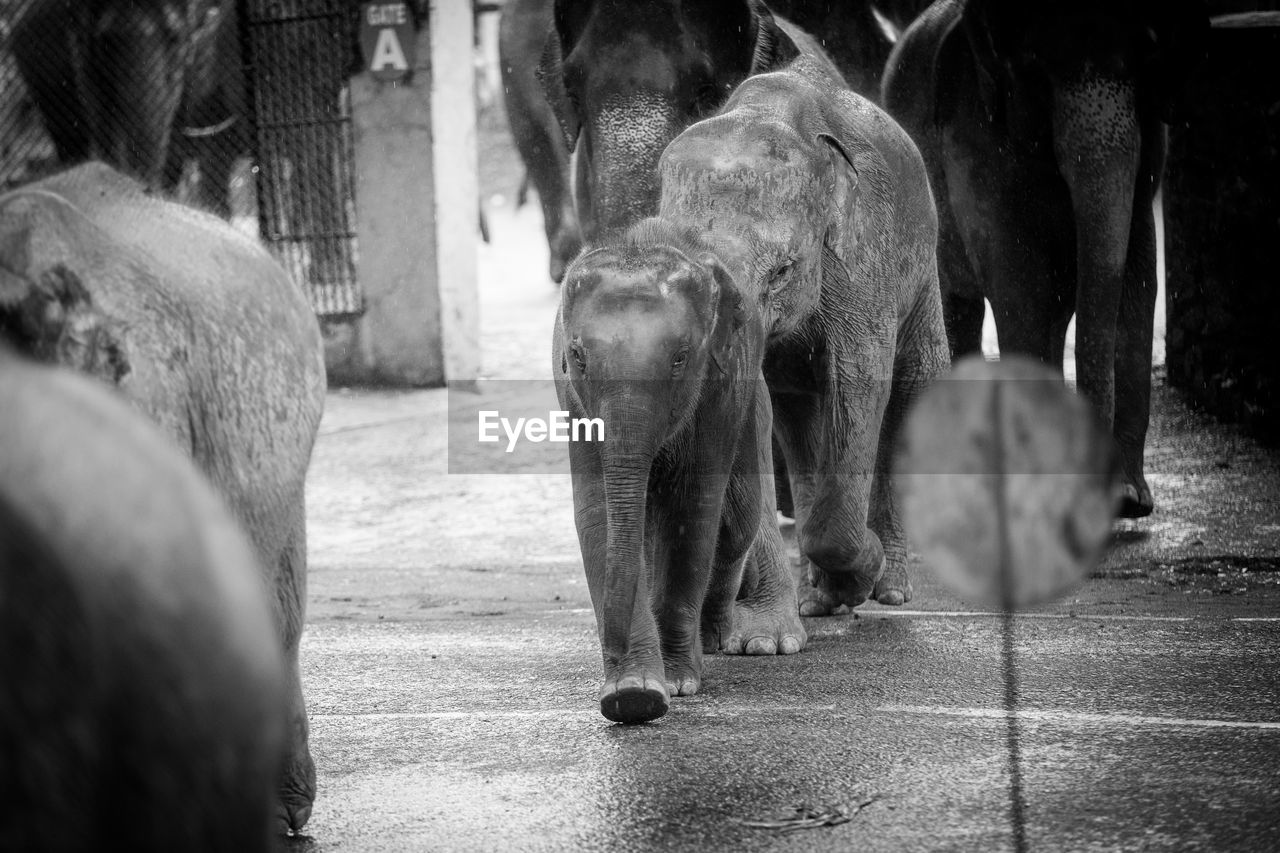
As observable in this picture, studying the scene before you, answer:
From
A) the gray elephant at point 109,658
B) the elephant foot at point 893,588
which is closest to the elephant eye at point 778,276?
the elephant foot at point 893,588

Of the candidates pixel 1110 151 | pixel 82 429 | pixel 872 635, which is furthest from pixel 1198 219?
pixel 82 429

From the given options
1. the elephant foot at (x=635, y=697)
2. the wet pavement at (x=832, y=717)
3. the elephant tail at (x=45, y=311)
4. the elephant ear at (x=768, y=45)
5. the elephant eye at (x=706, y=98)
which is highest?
the elephant ear at (x=768, y=45)

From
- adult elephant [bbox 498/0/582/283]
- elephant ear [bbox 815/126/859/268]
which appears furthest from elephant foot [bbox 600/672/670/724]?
adult elephant [bbox 498/0/582/283]

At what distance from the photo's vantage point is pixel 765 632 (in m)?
4.94

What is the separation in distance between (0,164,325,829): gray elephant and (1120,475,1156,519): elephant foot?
4.05m

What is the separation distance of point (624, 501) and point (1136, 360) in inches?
140

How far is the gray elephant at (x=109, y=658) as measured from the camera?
4.75 feet

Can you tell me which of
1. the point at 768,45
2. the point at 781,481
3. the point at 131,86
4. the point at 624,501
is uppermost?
the point at 131,86

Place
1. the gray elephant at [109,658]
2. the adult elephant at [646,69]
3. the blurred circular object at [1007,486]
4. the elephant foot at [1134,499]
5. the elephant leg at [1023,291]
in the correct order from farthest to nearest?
1. the elephant leg at [1023,291]
2. the elephant foot at [1134,499]
3. the adult elephant at [646,69]
4. the blurred circular object at [1007,486]
5. the gray elephant at [109,658]

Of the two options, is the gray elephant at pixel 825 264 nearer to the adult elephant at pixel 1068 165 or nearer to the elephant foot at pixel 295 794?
the adult elephant at pixel 1068 165

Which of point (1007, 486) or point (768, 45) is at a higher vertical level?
point (768, 45)

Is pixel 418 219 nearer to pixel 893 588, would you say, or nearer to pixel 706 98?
pixel 706 98

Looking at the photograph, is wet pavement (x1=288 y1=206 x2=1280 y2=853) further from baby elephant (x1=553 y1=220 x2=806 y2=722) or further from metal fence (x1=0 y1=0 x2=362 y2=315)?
metal fence (x1=0 y1=0 x2=362 y2=315)

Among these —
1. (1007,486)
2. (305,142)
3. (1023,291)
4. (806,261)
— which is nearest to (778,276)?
(806,261)
